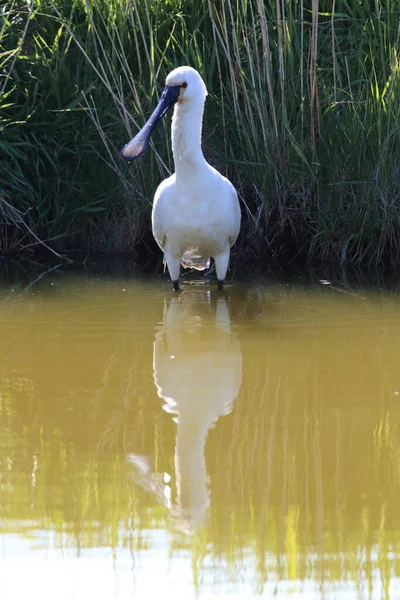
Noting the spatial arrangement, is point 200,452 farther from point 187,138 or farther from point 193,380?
point 187,138

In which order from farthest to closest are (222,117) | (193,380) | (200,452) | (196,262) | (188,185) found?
(222,117)
(196,262)
(188,185)
(193,380)
(200,452)

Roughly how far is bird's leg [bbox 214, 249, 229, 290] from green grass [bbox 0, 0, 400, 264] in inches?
27.5

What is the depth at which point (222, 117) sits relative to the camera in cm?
684

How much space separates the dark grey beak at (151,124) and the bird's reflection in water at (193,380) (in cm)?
81

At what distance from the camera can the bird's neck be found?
19.2 feet

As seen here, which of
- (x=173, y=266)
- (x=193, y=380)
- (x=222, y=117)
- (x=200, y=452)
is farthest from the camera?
(x=222, y=117)

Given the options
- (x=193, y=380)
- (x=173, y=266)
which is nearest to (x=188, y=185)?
(x=173, y=266)

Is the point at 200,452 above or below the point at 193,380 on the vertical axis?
above

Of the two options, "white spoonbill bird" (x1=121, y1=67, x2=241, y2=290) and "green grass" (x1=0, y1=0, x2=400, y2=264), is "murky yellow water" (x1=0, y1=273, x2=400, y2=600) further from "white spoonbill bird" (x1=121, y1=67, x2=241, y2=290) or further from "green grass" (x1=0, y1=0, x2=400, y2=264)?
"green grass" (x1=0, y1=0, x2=400, y2=264)

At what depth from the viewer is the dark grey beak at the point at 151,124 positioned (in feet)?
19.3

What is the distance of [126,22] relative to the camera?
6.90 metres

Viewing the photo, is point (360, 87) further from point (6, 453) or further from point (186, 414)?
point (6, 453)

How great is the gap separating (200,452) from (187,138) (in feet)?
9.25

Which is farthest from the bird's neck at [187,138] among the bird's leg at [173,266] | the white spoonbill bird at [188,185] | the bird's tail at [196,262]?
the bird's tail at [196,262]
